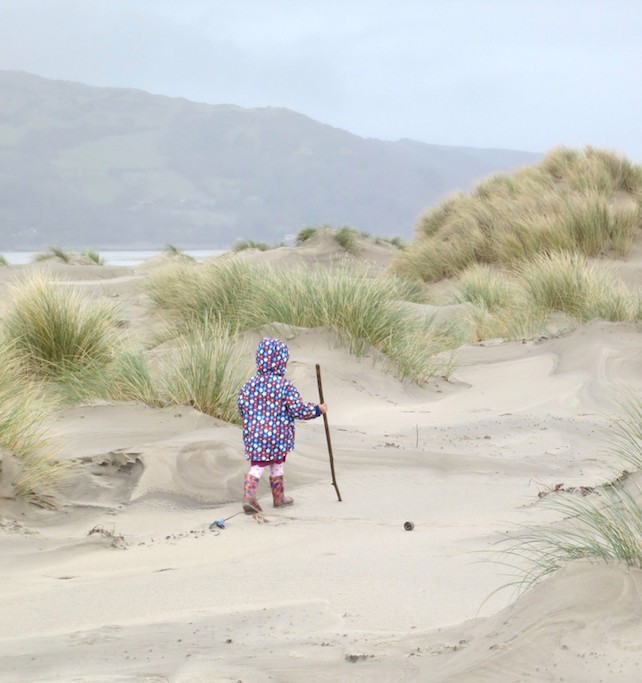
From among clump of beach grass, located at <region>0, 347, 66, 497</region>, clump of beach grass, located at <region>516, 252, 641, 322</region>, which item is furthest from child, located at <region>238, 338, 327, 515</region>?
clump of beach grass, located at <region>516, 252, 641, 322</region>

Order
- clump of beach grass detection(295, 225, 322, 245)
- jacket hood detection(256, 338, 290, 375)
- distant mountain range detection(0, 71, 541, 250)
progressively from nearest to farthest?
jacket hood detection(256, 338, 290, 375) < clump of beach grass detection(295, 225, 322, 245) < distant mountain range detection(0, 71, 541, 250)

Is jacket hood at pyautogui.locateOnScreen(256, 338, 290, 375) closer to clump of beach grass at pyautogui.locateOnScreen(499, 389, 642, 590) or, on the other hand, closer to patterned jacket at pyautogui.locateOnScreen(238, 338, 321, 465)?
patterned jacket at pyautogui.locateOnScreen(238, 338, 321, 465)

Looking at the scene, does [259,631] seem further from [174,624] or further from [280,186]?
[280,186]

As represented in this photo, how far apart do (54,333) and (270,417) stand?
4.03 metres

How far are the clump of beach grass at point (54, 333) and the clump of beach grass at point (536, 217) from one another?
26.7 ft

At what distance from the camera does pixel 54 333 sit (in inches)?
357

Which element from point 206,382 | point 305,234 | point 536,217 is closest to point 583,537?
point 206,382

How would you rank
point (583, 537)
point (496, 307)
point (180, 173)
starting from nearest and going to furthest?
point (583, 537) → point (496, 307) → point (180, 173)

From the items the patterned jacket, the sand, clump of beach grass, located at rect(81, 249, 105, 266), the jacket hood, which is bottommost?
clump of beach grass, located at rect(81, 249, 105, 266)

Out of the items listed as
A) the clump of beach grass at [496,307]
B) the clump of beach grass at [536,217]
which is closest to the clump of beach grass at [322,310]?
the clump of beach grass at [496,307]

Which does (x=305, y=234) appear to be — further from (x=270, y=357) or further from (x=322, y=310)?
(x=270, y=357)

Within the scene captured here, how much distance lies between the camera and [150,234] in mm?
119812

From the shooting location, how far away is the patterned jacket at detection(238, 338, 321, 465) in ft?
18.2

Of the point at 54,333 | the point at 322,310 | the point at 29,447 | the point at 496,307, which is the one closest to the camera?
the point at 29,447
